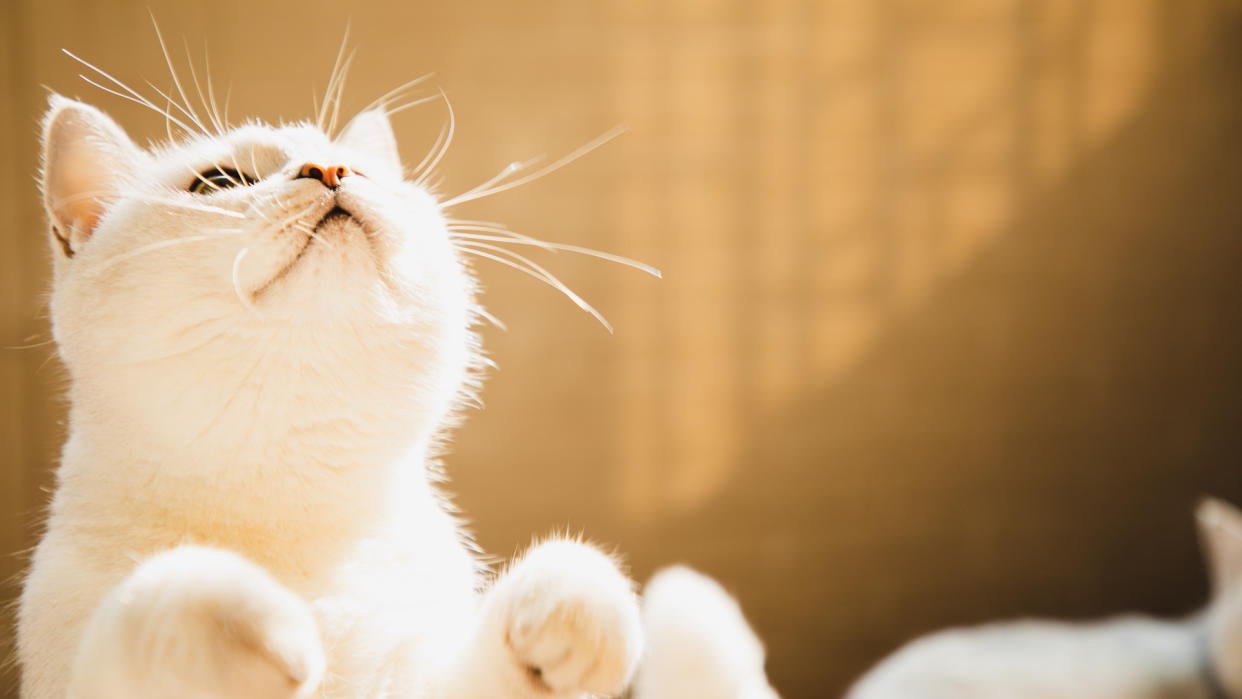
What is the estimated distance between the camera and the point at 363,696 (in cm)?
38

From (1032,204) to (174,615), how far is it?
1.68 m

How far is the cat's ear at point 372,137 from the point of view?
0.54 m

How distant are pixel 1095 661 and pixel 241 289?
3.47 ft

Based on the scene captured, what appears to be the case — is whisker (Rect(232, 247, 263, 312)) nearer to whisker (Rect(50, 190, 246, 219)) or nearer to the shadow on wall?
whisker (Rect(50, 190, 246, 219))

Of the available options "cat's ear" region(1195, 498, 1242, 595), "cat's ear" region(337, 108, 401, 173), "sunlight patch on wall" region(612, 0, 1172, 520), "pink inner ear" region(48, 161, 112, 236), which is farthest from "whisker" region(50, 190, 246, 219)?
"cat's ear" region(1195, 498, 1242, 595)

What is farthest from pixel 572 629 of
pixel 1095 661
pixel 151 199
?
pixel 1095 661

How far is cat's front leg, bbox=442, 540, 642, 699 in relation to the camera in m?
0.37

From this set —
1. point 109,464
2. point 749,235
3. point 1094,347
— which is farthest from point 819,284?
point 109,464

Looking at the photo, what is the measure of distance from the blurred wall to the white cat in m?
0.50

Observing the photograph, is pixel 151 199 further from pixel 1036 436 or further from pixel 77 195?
pixel 1036 436

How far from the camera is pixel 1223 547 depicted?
111cm

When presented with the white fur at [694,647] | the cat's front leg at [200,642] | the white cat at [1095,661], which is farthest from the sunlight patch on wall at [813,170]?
the cat's front leg at [200,642]

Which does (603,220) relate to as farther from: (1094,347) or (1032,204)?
(1094,347)

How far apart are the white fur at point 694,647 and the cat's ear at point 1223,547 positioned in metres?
0.95
